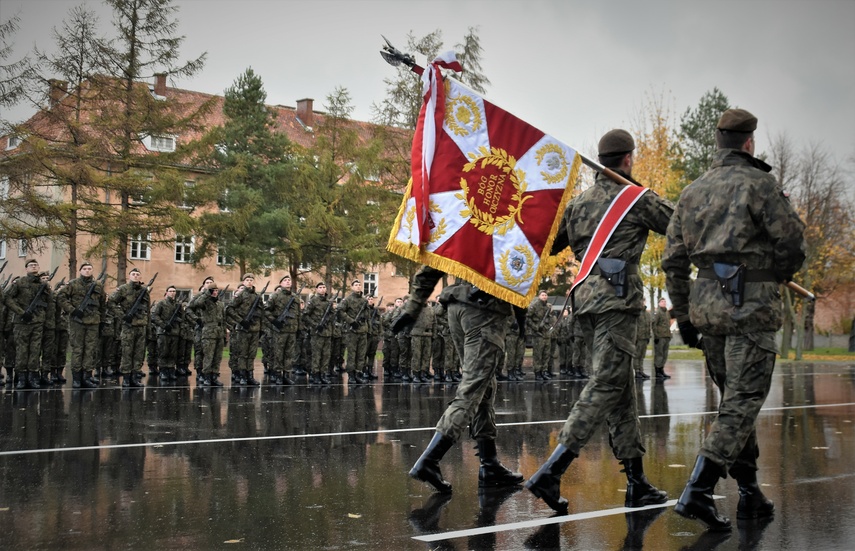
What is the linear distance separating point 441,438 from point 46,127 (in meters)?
27.9

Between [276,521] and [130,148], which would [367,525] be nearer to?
[276,521]

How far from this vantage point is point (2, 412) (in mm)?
12148

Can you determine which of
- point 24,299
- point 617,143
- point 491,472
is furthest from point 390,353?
point 617,143

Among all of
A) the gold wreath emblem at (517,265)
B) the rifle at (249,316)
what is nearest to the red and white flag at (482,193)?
the gold wreath emblem at (517,265)

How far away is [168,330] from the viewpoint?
65.1ft

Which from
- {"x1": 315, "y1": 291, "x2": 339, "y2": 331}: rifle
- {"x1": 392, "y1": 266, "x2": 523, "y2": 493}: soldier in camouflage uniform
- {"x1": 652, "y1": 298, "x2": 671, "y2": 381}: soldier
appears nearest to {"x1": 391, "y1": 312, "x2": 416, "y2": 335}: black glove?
{"x1": 392, "y1": 266, "x2": 523, "y2": 493}: soldier in camouflage uniform

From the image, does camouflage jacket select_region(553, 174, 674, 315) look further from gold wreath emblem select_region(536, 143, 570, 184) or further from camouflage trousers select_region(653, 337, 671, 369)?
camouflage trousers select_region(653, 337, 671, 369)

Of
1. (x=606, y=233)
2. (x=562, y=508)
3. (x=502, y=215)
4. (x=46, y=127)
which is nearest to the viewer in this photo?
(x=562, y=508)

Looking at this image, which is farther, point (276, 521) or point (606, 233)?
point (606, 233)

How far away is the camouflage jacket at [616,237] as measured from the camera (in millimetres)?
6430

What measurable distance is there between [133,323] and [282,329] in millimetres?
2928

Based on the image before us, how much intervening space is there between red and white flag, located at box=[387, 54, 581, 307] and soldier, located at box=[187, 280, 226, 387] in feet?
37.5

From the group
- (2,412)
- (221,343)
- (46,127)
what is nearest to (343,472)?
(2,412)

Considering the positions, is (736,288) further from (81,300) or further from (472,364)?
(81,300)
